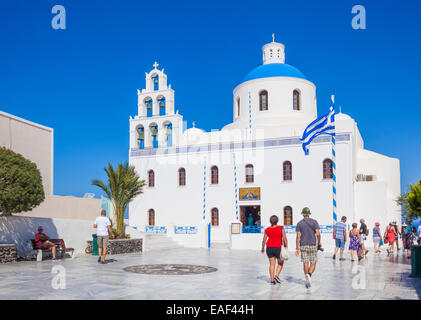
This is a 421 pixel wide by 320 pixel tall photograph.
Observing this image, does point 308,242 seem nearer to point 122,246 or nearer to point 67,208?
point 122,246

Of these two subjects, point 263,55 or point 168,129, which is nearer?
point 168,129

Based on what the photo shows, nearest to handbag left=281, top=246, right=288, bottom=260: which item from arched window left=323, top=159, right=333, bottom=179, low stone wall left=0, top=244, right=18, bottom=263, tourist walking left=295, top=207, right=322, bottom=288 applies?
tourist walking left=295, top=207, right=322, bottom=288

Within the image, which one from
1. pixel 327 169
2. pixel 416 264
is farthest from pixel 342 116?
pixel 416 264

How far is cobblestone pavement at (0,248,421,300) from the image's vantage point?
764cm

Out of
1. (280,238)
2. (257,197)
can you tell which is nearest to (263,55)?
(257,197)

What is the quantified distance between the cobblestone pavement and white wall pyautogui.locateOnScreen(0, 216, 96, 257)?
6.22ft

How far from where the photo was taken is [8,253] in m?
12.7

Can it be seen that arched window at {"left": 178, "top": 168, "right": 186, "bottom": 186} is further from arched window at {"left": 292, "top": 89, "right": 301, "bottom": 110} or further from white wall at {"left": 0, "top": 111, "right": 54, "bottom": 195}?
white wall at {"left": 0, "top": 111, "right": 54, "bottom": 195}

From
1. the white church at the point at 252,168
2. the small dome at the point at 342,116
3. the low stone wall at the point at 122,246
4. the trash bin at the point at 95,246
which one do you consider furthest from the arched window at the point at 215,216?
the trash bin at the point at 95,246

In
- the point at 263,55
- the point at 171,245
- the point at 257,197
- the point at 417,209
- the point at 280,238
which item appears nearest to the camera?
the point at 280,238

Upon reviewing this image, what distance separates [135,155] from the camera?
28953 mm

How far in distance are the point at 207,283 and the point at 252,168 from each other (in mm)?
17334

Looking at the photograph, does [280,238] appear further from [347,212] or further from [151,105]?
[151,105]
